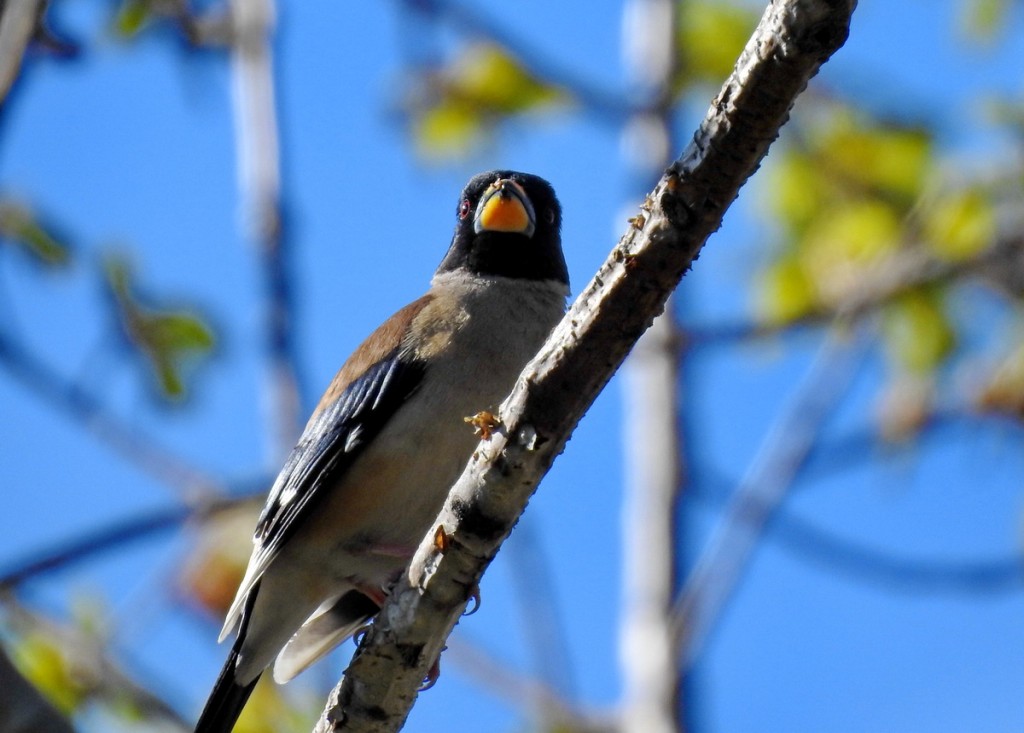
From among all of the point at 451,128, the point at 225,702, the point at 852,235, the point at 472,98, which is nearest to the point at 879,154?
the point at 852,235

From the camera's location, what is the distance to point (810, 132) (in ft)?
27.5

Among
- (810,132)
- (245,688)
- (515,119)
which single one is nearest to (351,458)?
(245,688)

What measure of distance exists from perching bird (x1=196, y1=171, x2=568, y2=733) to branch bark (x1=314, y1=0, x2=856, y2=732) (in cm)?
115

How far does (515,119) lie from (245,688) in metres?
4.46

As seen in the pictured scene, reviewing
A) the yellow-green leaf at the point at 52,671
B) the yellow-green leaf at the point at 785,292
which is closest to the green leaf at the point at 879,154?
the yellow-green leaf at the point at 785,292

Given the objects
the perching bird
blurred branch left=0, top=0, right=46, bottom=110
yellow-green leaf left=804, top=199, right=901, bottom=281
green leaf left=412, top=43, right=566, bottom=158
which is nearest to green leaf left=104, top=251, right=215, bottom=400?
the perching bird

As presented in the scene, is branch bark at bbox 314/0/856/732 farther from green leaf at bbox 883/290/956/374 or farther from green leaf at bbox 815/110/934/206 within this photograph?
green leaf at bbox 815/110/934/206

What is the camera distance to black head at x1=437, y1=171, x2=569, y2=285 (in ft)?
18.2

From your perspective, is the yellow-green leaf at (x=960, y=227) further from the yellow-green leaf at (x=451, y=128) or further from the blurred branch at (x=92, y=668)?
A: the blurred branch at (x=92, y=668)

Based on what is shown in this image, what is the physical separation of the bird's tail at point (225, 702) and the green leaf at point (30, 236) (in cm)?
176

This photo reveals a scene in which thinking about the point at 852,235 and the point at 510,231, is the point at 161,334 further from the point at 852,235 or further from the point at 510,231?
the point at 852,235

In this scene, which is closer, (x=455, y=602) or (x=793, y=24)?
(x=793, y=24)

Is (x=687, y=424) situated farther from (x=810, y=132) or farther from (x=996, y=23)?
(x=996, y=23)

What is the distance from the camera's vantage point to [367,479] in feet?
15.1
